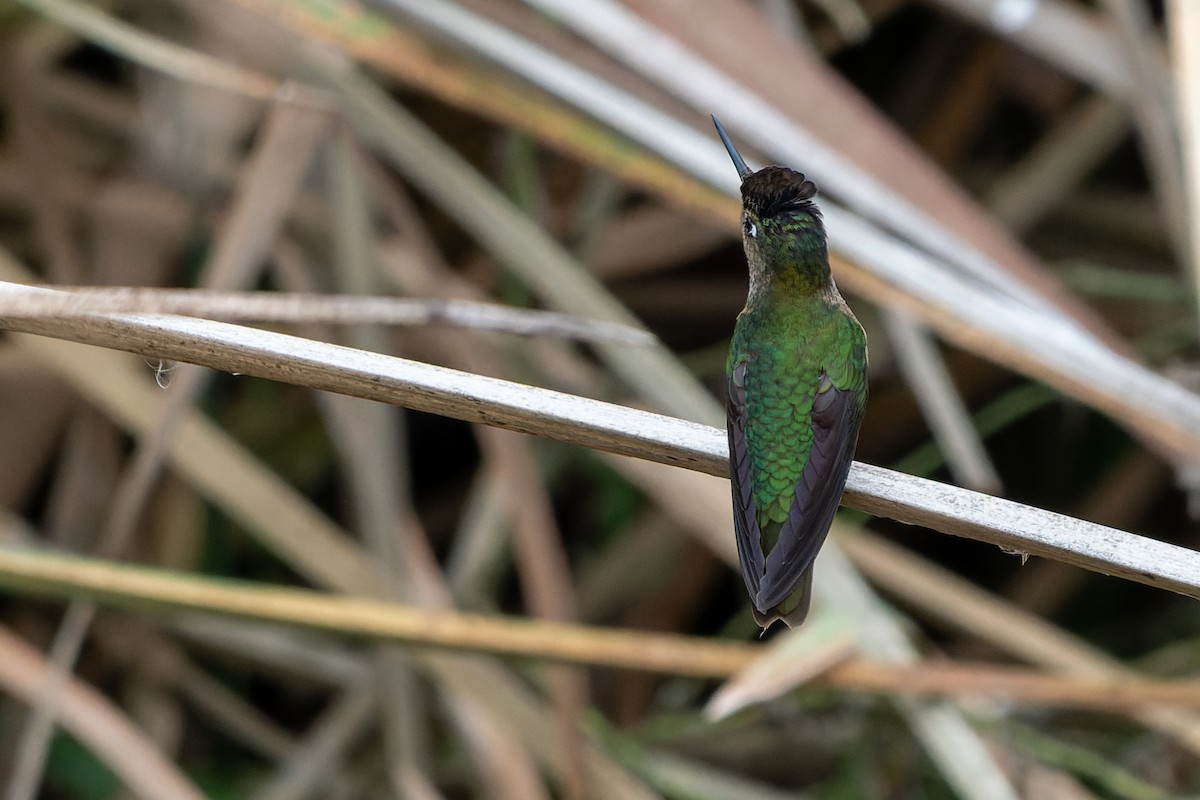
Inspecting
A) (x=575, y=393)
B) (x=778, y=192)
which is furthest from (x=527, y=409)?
(x=575, y=393)

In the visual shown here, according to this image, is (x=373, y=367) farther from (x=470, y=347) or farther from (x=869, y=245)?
(x=470, y=347)

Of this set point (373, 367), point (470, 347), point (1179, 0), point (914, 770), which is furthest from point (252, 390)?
point (1179, 0)

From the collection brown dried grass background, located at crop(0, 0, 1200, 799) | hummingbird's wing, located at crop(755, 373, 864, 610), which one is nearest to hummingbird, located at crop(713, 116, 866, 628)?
hummingbird's wing, located at crop(755, 373, 864, 610)

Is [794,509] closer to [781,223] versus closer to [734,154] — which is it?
[781,223]

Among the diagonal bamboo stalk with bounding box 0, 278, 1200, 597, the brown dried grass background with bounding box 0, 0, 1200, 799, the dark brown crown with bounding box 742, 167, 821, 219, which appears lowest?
the brown dried grass background with bounding box 0, 0, 1200, 799

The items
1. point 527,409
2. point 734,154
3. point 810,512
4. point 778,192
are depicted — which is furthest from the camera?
point 734,154

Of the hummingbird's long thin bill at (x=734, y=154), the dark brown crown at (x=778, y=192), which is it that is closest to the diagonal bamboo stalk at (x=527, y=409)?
the dark brown crown at (x=778, y=192)

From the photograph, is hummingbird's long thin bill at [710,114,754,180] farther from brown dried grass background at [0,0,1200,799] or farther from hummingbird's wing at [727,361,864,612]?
hummingbird's wing at [727,361,864,612]

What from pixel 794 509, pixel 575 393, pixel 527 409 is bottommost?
pixel 575 393

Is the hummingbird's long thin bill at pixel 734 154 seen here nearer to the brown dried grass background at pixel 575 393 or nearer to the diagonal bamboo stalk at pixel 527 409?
the brown dried grass background at pixel 575 393
